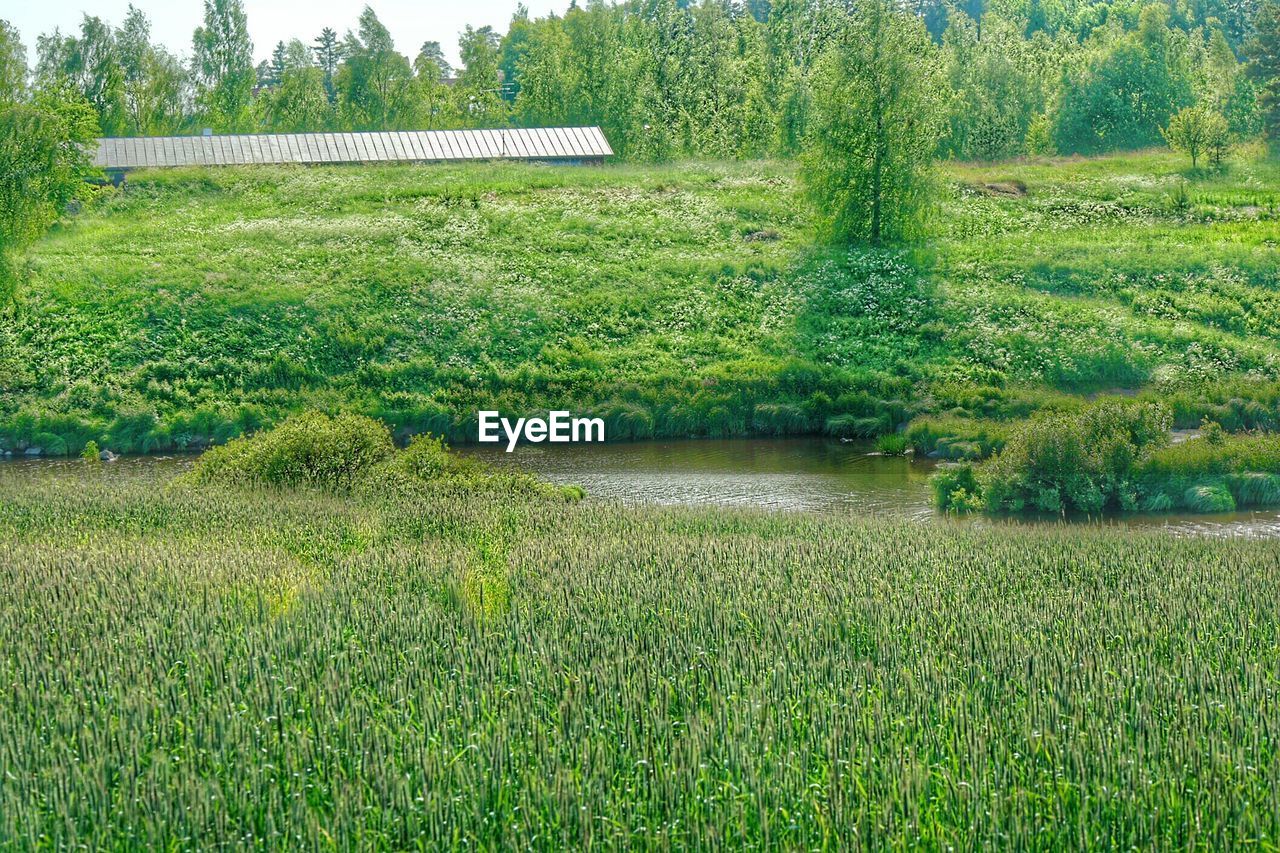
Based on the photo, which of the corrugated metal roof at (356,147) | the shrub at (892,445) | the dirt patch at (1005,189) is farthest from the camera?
the corrugated metal roof at (356,147)

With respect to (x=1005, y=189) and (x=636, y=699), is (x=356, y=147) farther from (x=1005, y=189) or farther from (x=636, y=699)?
(x=636, y=699)

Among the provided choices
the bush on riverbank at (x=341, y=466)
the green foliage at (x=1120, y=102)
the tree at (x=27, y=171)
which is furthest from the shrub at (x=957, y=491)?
the green foliage at (x=1120, y=102)

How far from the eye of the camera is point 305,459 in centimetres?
2158

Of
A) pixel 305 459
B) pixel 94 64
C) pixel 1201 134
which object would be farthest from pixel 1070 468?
pixel 94 64

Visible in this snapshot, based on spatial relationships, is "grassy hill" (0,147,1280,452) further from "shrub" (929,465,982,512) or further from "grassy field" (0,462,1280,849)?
"grassy field" (0,462,1280,849)

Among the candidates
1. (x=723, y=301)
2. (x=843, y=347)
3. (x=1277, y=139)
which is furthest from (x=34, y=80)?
(x=1277, y=139)

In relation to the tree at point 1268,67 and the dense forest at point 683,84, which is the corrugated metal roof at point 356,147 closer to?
the dense forest at point 683,84

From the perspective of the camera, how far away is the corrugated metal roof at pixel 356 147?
190 feet

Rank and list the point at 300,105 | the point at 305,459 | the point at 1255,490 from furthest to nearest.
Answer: the point at 300,105
the point at 1255,490
the point at 305,459

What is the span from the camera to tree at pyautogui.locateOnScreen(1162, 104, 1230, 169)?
5497 centimetres

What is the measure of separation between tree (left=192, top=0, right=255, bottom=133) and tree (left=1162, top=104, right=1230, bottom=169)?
54.1 meters

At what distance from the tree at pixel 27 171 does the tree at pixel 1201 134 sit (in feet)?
149

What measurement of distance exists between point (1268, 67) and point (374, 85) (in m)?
50.3

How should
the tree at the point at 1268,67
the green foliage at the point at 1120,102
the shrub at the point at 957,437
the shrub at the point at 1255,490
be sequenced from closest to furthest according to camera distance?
1. the shrub at the point at 1255,490
2. the shrub at the point at 957,437
3. the tree at the point at 1268,67
4. the green foliage at the point at 1120,102
